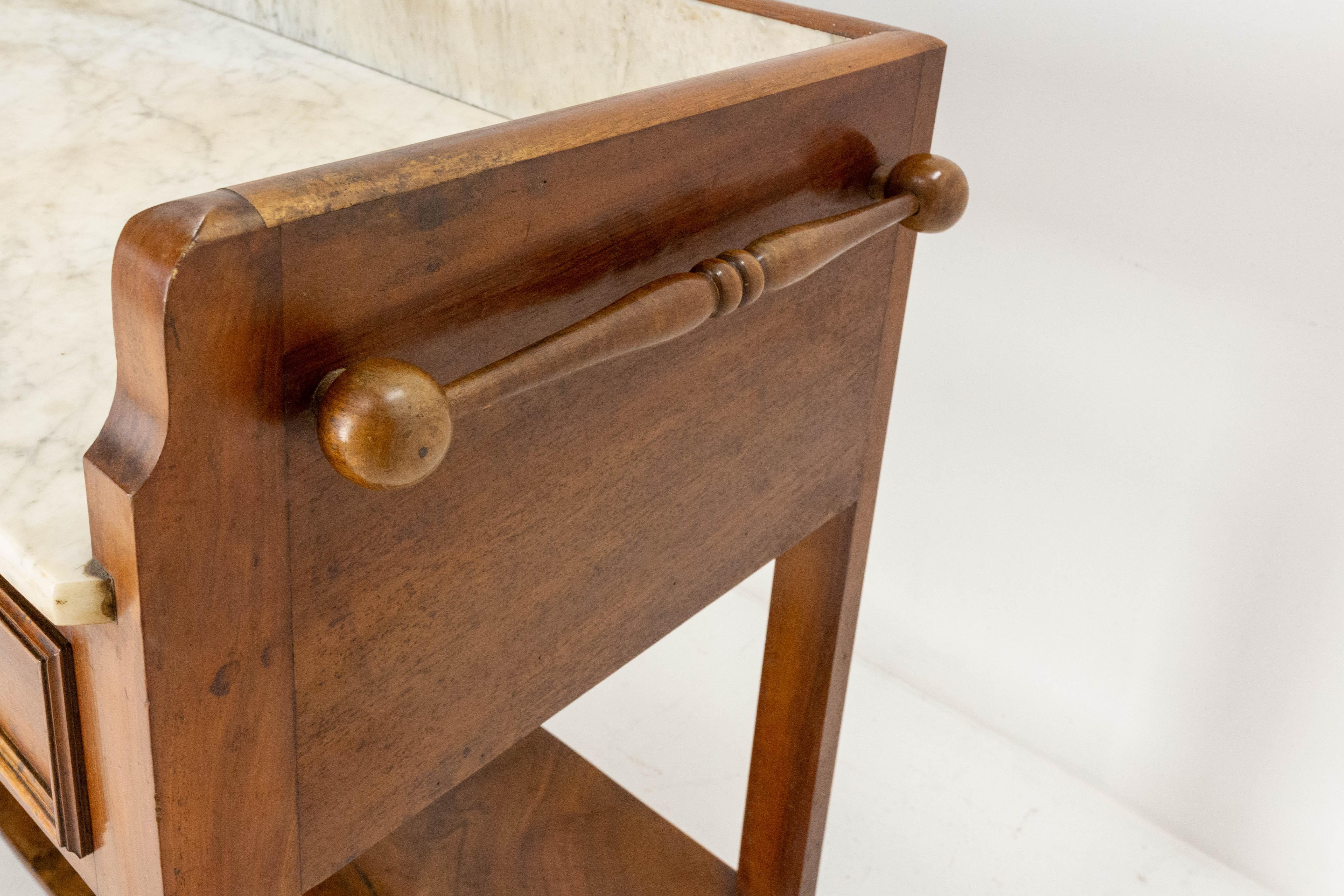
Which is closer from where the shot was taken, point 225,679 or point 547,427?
point 225,679

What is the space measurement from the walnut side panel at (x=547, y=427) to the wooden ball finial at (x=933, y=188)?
26mm

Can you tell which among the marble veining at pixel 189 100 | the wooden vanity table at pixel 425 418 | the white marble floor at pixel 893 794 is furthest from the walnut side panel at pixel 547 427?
the white marble floor at pixel 893 794

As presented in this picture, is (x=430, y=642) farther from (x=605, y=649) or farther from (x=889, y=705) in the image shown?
(x=889, y=705)

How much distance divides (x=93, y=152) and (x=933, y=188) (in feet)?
2.08

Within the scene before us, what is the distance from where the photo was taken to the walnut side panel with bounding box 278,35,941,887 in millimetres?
516

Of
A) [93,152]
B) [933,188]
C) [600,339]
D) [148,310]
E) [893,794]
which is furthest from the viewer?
[893,794]

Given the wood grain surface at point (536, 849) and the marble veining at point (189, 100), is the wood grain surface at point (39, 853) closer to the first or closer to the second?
the wood grain surface at point (536, 849)

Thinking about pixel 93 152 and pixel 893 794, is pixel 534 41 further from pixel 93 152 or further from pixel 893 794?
pixel 893 794

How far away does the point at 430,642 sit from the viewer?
0.61 m

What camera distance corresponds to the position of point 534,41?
1.02 meters

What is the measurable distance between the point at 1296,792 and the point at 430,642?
991 mm

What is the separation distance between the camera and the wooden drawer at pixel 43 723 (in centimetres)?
55

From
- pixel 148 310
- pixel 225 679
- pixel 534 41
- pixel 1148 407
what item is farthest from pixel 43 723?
pixel 1148 407

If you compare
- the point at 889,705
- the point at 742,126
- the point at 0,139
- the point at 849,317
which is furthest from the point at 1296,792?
the point at 0,139
